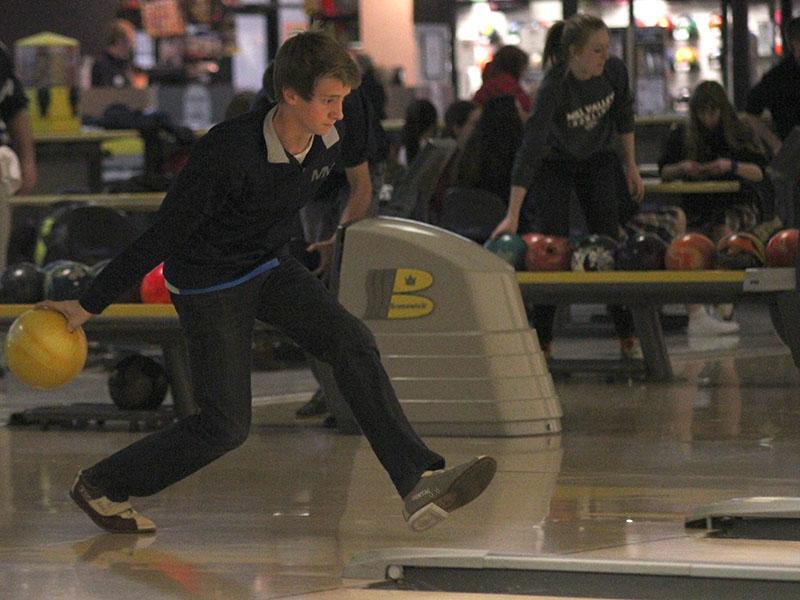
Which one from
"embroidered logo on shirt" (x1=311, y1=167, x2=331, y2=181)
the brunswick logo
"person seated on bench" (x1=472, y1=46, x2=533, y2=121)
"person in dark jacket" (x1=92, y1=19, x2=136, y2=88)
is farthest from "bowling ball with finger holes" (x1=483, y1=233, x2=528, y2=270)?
"person in dark jacket" (x1=92, y1=19, x2=136, y2=88)

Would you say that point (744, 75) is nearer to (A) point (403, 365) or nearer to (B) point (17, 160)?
(B) point (17, 160)

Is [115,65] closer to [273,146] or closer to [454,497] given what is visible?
[273,146]

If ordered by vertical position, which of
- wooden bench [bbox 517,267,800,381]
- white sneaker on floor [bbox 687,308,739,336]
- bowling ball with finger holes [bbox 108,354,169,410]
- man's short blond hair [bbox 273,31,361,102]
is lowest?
white sneaker on floor [bbox 687,308,739,336]

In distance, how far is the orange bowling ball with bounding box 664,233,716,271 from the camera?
827cm

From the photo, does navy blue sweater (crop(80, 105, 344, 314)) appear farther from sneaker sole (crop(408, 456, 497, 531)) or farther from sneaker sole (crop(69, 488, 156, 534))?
sneaker sole (crop(408, 456, 497, 531))

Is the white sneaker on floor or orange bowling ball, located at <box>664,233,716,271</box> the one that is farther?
the white sneaker on floor

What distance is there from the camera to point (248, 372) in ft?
16.5

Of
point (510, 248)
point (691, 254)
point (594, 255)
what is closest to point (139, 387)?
point (510, 248)

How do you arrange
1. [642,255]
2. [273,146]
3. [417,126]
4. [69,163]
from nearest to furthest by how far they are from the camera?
[273,146] < [642,255] < [417,126] < [69,163]

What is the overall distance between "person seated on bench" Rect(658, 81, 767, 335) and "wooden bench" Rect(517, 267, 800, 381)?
2292 millimetres

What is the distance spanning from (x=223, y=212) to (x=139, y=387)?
2.93 meters

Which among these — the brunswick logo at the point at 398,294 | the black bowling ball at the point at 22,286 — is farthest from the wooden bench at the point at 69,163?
the brunswick logo at the point at 398,294

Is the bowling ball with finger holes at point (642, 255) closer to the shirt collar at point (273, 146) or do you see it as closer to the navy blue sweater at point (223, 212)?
the navy blue sweater at point (223, 212)


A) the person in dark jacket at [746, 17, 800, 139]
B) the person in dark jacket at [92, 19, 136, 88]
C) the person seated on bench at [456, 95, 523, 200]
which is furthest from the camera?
the person in dark jacket at [92, 19, 136, 88]
